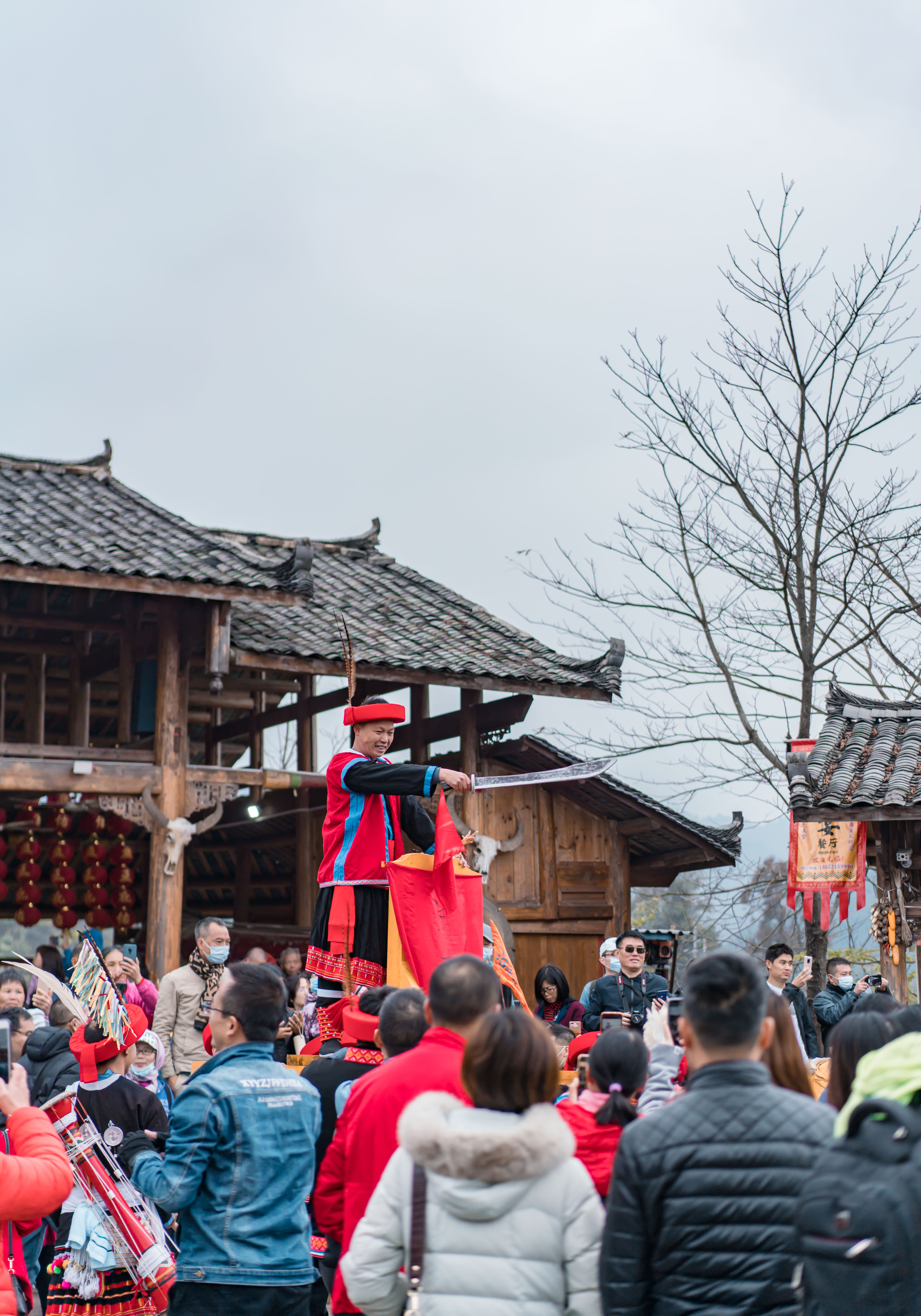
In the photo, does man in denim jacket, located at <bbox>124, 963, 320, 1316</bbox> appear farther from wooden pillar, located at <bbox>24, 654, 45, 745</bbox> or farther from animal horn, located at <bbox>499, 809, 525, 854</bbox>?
wooden pillar, located at <bbox>24, 654, 45, 745</bbox>

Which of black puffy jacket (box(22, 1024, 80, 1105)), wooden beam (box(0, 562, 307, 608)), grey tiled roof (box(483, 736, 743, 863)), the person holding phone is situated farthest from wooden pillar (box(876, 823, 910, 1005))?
black puffy jacket (box(22, 1024, 80, 1105))

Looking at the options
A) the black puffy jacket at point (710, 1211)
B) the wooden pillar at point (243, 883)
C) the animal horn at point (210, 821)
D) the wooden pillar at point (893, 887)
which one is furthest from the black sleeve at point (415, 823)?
the wooden pillar at point (243, 883)

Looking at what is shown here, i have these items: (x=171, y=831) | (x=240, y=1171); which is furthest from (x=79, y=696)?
(x=240, y=1171)

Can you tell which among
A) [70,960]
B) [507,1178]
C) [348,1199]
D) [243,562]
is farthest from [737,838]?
[507,1178]

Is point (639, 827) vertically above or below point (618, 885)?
above

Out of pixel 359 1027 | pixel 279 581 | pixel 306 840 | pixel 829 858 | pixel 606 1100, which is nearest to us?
pixel 606 1100

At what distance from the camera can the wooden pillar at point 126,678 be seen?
1416cm

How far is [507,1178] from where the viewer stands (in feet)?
9.45

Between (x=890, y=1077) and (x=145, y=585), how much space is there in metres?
10.3

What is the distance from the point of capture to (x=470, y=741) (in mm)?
14781

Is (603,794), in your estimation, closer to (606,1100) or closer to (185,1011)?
(185,1011)

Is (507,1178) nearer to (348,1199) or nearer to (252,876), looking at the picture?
(348,1199)

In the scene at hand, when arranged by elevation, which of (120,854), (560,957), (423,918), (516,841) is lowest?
(560,957)

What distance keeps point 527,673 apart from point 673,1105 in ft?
37.8
